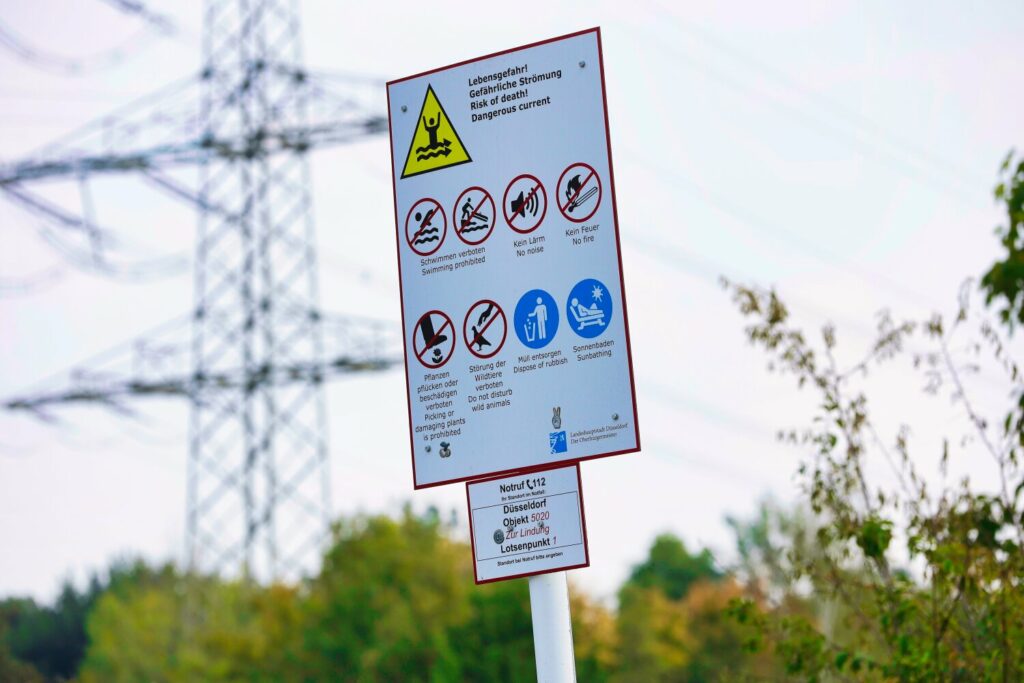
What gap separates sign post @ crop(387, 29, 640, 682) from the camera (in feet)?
18.8

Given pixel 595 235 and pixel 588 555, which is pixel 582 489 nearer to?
pixel 588 555

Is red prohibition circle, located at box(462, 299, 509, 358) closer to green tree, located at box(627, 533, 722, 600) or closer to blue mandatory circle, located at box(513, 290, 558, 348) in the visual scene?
blue mandatory circle, located at box(513, 290, 558, 348)

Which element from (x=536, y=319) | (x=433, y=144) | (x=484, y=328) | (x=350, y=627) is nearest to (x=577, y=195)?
(x=536, y=319)

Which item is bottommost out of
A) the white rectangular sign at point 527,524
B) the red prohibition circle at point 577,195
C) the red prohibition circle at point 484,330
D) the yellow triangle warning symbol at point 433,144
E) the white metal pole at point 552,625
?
the white metal pole at point 552,625

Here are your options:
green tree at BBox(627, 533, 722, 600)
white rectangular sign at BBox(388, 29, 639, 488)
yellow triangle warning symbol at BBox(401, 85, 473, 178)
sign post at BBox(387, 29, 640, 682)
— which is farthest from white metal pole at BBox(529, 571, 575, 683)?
green tree at BBox(627, 533, 722, 600)

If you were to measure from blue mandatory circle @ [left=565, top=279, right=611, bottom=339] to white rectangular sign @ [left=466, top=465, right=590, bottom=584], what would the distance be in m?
0.53

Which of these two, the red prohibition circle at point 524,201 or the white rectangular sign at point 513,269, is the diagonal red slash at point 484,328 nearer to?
the white rectangular sign at point 513,269

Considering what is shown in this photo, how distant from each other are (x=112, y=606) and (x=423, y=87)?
5105cm

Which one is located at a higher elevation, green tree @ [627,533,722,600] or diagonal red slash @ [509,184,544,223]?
green tree @ [627,533,722,600]

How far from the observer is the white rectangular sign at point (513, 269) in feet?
18.8

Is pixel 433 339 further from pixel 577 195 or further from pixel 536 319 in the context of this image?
pixel 577 195

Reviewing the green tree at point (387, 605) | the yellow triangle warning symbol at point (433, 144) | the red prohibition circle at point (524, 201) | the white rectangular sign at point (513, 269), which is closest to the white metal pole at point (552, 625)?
the white rectangular sign at point (513, 269)

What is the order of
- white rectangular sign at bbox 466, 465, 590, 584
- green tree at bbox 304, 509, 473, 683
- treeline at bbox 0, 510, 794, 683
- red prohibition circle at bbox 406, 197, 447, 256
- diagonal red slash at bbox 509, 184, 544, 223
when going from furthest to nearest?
green tree at bbox 304, 509, 473, 683 < treeline at bbox 0, 510, 794, 683 < red prohibition circle at bbox 406, 197, 447, 256 < diagonal red slash at bbox 509, 184, 544, 223 < white rectangular sign at bbox 466, 465, 590, 584

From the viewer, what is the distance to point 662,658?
59.4 meters
